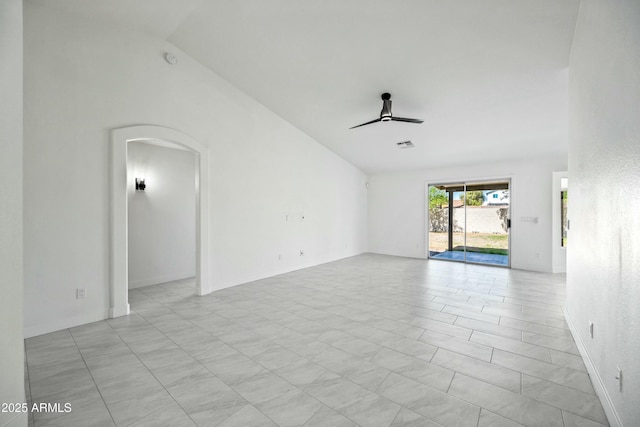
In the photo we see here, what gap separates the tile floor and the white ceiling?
3.18 meters

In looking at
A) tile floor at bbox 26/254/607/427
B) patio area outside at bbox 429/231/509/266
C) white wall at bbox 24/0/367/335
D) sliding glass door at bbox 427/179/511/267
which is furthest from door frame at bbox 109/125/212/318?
patio area outside at bbox 429/231/509/266

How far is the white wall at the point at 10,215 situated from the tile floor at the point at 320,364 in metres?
0.47

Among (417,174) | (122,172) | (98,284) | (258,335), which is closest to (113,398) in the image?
(258,335)

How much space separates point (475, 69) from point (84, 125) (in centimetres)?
525

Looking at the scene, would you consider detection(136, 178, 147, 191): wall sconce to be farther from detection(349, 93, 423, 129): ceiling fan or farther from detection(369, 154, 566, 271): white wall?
detection(369, 154, 566, 271): white wall

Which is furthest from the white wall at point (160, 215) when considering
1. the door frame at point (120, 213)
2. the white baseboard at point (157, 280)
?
the door frame at point (120, 213)

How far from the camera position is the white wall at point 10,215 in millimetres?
1655

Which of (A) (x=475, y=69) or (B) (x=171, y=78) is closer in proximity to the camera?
(A) (x=475, y=69)

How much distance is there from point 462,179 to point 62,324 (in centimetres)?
839

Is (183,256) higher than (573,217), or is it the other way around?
(573,217)

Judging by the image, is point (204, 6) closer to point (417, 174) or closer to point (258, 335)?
point (258, 335)

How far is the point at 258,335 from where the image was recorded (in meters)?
3.25

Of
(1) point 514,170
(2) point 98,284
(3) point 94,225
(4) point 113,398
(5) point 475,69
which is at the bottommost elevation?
→ (4) point 113,398

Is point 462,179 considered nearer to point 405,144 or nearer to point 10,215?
point 405,144
